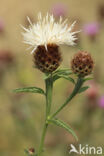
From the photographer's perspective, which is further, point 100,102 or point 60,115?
point 60,115

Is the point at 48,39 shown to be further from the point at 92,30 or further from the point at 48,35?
the point at 92,30

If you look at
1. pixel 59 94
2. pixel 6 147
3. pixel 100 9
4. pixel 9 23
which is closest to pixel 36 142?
pixel 6 147

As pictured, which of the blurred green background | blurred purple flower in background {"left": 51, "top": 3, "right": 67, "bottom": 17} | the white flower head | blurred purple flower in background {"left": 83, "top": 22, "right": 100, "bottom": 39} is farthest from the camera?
blurred purple flower in background {"left": 51, "top": 3, "right": 67, "bottom": 17}

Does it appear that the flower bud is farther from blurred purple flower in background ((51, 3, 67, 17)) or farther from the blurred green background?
blurred purple flower in background ((51, 3, 67, 17))

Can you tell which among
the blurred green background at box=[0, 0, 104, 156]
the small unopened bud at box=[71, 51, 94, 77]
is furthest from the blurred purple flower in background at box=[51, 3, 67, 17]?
the small unopened bud at box=[71, 51, 94, 77]

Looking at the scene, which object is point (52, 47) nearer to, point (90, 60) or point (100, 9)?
point (90, 60)

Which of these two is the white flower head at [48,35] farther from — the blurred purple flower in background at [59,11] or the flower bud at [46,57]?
the blurred purple flower in background at [59,11]
